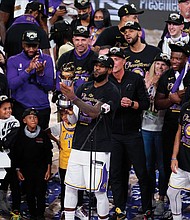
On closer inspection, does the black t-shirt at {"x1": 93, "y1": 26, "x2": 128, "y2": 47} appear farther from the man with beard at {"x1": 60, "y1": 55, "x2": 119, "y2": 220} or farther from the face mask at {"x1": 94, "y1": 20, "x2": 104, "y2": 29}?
the man with beard at {"x1": 60, "y1": 55, "x2": 119, "y2": 220}

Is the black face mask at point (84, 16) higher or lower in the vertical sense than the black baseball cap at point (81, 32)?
higher

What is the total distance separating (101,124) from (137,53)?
1.50 meters

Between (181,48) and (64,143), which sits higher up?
(181,48)

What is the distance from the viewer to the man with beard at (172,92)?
8.41 metres

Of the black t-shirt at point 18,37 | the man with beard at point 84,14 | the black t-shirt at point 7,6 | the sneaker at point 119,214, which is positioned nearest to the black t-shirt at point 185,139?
the sneaker at point 119,214

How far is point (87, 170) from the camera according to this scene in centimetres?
785

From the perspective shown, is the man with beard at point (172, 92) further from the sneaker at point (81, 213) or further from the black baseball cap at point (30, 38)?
the black baseball cap at point (30, 38)

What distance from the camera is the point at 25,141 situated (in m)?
8.57

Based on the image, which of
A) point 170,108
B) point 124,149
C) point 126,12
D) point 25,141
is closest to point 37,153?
point 25,141

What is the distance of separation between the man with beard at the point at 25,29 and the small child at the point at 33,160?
1.45 meters

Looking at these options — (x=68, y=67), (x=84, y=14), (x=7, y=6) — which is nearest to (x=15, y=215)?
(x=68, y=67)

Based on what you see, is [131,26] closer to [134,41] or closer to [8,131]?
[134,41]

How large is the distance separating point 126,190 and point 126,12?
2.56 m

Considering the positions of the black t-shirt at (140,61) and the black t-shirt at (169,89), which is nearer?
the black t-shirt at (169,89)
